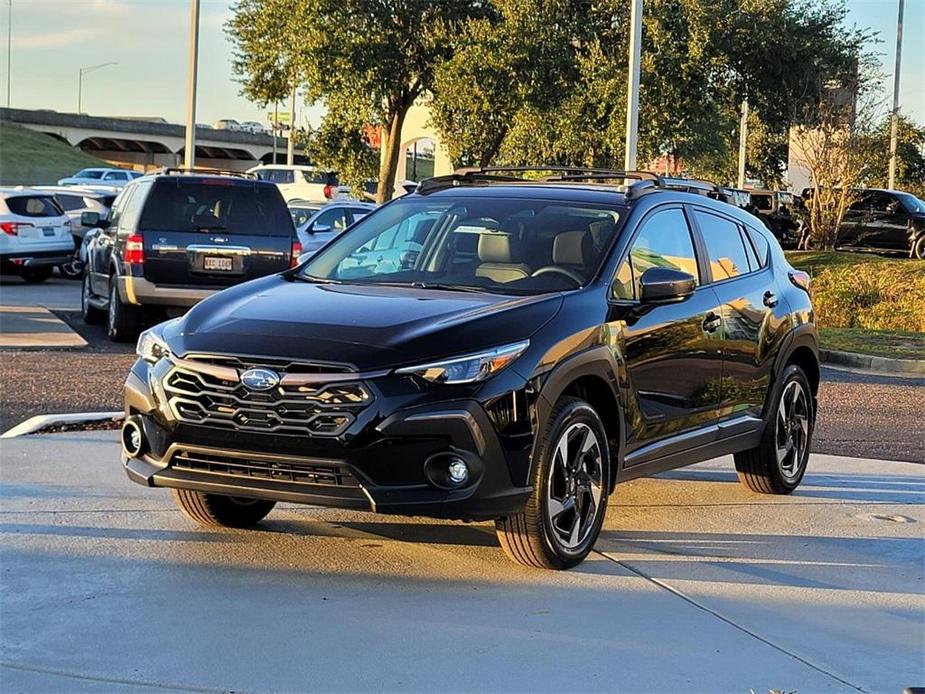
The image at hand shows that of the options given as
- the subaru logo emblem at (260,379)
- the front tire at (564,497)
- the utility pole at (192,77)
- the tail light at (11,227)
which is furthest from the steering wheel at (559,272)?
the utility pole at (192,77)

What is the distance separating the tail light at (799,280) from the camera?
8605 millimetres

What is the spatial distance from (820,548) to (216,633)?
331 cm

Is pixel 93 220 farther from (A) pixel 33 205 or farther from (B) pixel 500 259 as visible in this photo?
(B) pixel 500 259

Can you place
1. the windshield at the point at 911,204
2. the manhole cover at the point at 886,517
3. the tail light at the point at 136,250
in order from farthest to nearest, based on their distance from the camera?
1. the windshield at the point at 911,204
2. the tail light at the point at 136,250
3. the manhole cover at the point at 886,517

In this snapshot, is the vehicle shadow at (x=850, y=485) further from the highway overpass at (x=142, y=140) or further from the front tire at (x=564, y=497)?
the highway overpass at (x=142, y=140)

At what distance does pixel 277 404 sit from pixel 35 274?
20201mm

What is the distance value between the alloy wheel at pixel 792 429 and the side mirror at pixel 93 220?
9.60 metres

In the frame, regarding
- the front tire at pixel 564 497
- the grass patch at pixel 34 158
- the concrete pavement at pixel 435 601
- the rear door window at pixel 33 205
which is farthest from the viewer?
the grass patch at pixel 34 158

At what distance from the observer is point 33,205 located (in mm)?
23812

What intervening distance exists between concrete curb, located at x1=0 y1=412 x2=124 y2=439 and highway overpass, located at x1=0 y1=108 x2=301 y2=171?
101802 mm

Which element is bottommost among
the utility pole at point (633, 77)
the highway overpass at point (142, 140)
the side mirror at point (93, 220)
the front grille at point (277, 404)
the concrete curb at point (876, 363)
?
the concrete curb at point (876, 363)

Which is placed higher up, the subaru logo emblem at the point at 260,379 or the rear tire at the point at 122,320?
the subaru logo emblem at the point at 260,379

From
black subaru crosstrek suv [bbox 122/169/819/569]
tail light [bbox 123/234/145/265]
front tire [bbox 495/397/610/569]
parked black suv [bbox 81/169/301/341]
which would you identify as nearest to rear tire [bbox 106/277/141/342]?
parked black suv [bbox 81/169/301/341]

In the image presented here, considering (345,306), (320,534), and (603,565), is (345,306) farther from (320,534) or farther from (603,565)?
(603,565)
